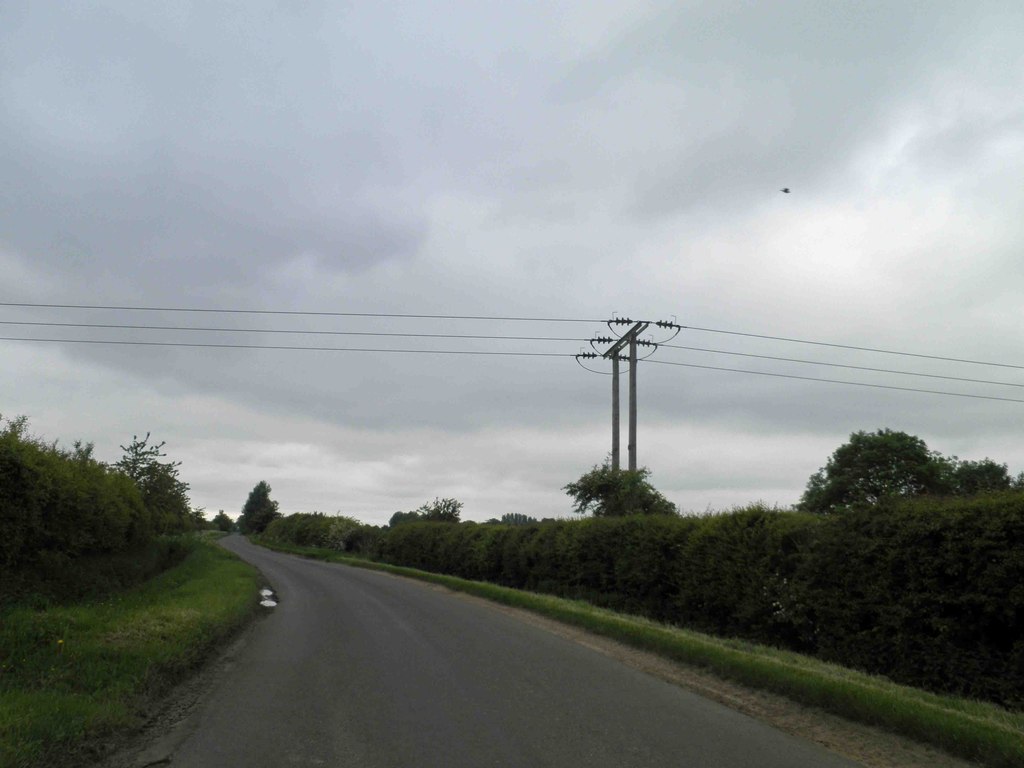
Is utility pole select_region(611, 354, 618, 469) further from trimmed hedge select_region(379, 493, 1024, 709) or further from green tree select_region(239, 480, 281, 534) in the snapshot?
green tree select_region(239, 480, 281, 534)

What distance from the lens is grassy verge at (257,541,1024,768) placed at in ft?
23.7

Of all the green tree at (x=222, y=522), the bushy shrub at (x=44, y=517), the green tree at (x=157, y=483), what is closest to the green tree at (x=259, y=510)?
the green tree at (x=222, y=522)

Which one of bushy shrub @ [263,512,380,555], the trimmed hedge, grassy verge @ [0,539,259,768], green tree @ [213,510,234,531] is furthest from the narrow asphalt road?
green tree @ [213,510,234,531]

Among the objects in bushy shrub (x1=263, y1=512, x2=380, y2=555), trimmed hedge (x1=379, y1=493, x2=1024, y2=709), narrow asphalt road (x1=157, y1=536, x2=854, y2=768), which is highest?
bushy shrub (x1=263, y1=512, x2=380, y2=555)

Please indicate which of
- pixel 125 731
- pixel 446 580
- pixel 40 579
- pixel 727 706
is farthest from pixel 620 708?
pixel 446 580

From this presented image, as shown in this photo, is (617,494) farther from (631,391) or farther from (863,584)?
(863,584)

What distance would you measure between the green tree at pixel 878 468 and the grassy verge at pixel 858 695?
91.3 ft

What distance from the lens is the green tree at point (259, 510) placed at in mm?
135125

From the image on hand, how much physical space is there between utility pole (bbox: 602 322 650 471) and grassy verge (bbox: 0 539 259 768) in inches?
661

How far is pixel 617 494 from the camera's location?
30.3 meters

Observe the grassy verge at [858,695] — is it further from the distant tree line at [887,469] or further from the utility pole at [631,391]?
the distant tree line at [887,469]

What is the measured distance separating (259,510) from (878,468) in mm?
130678

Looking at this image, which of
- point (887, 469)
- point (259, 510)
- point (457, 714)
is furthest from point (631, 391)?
point (259, 510)

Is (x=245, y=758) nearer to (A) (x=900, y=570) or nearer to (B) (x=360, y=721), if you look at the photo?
(B) (x=360, y=721)
